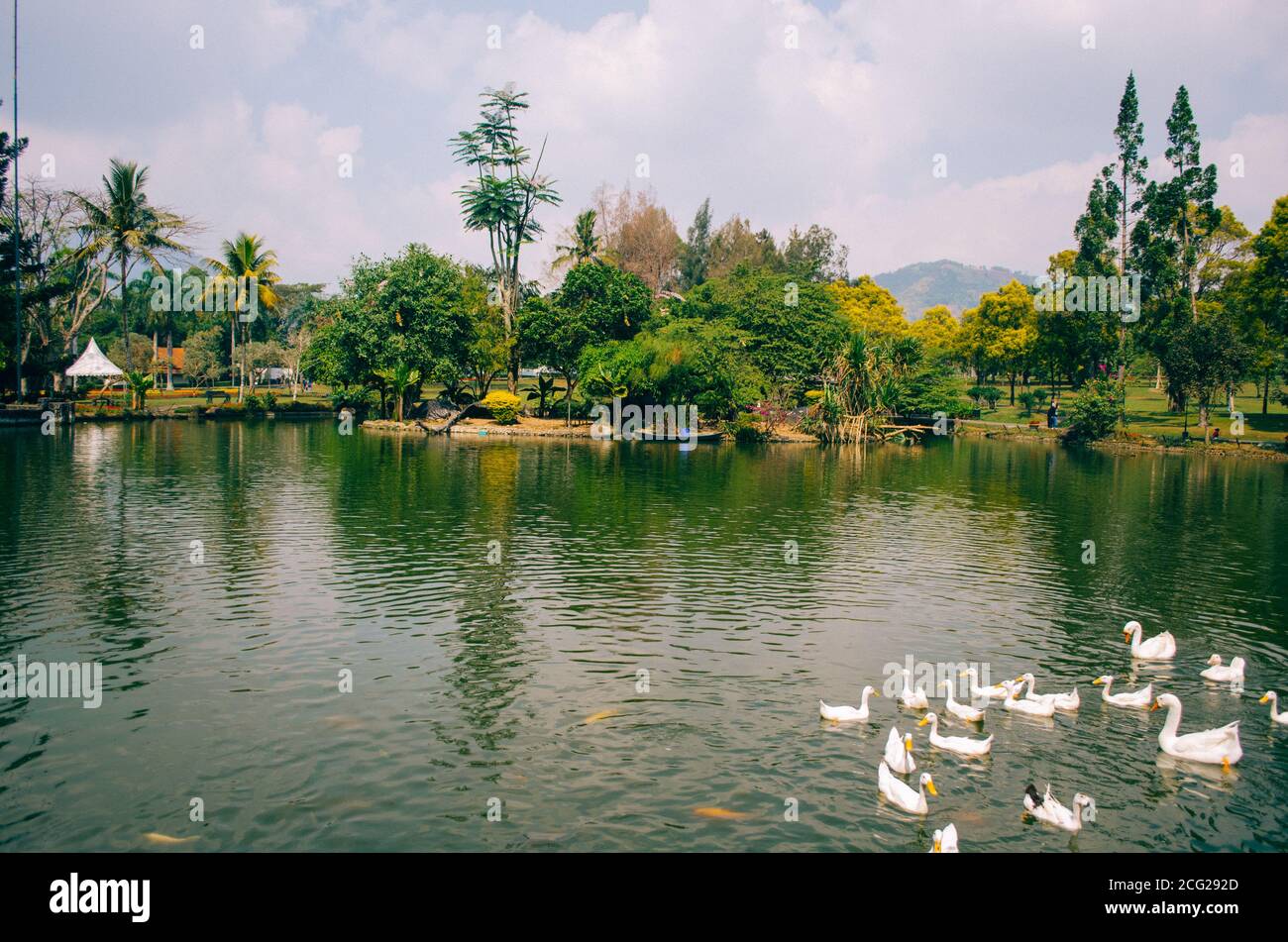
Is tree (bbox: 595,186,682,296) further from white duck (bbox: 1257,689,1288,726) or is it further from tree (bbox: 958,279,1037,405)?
white duck (bbox: 1257,689,1288,726)

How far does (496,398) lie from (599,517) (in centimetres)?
3940

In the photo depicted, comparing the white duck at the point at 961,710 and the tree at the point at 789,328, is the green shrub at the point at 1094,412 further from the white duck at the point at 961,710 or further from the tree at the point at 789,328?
the white duck at the point at 961,710

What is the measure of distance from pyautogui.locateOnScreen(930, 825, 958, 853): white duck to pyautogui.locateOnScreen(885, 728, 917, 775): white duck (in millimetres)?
1684

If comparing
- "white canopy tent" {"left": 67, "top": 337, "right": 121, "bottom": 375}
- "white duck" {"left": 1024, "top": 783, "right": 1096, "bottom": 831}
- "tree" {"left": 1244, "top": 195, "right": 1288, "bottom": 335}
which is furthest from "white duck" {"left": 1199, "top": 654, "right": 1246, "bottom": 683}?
"white canopy tent" {"left": 67, "top": 337, "right": 121, "bottom": 375}

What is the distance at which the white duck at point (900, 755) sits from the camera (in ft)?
37.7

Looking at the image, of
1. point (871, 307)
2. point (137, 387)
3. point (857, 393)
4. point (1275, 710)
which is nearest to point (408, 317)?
point (137, 387)

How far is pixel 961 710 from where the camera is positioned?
13.4 metres

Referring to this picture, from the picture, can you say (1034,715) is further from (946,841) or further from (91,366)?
(91,366)

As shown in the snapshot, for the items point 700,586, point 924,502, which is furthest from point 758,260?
point 700,586

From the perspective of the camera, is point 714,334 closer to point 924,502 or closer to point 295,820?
point 924,502

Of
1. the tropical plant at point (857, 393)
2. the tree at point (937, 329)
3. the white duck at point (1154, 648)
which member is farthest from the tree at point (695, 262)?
the white duck at point (1154, 648)

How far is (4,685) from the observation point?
13641 mm

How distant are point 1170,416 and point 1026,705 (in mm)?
70975

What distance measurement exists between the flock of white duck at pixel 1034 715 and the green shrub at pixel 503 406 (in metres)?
54.0
